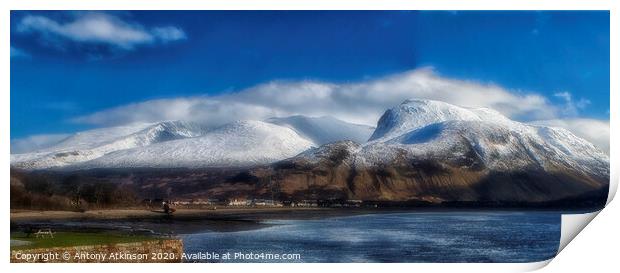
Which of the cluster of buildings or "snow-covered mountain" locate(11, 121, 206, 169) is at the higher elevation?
"snow-covered mountain" locate(11, 121, 206, 169)

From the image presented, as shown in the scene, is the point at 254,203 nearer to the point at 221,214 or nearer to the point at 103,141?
the point at 221,214

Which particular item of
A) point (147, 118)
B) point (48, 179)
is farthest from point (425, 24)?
point (48, 179)

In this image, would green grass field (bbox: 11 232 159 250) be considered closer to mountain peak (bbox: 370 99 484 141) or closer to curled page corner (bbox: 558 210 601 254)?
mountain peak (bbox: 370 99 484 141)

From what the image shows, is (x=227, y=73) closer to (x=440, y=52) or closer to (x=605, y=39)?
(x=440, y=52)

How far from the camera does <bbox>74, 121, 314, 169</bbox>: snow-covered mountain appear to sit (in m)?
13.6

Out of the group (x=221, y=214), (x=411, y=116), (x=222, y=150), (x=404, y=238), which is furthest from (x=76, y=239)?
(x=411, y=116)

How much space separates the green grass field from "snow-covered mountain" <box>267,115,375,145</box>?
2706 mm

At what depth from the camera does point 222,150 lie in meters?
13.8

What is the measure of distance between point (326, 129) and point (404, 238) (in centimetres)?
201

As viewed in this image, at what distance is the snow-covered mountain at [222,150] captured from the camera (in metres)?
13.6

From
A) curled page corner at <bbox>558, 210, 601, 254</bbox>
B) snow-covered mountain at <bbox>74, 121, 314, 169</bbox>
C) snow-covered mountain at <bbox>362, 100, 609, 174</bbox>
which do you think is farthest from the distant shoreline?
snow-covered mountain at <bbox>362, 100, 609, 174</bbox>

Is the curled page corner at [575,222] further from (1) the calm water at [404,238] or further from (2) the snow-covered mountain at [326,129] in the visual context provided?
(2) the snow-covered mountain at [326,129]

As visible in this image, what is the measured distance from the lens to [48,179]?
539 inches

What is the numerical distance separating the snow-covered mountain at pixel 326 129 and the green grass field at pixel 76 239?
271cm
